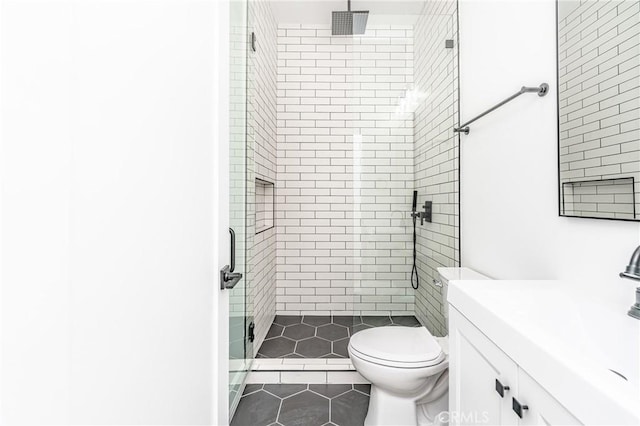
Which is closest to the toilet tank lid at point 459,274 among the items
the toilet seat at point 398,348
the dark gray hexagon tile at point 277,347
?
the toilet seat at point 398,348

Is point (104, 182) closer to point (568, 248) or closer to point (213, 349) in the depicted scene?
point (213, 349)

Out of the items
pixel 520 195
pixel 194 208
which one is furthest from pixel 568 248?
pixel 194 208

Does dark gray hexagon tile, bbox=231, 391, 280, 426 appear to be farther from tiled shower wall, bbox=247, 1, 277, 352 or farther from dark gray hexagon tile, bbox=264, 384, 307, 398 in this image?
tiled shower wall, bbox=247, 1, 277, 352

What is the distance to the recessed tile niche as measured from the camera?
265cm

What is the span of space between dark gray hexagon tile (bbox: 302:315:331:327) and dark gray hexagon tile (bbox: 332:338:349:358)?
1.33 feet

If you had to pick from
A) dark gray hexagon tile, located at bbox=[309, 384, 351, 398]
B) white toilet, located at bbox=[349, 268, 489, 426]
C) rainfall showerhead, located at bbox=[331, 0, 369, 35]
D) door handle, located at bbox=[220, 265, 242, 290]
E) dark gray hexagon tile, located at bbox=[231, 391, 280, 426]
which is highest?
rainfall showerhead, located at bbox=[331, 0, 369, 35]

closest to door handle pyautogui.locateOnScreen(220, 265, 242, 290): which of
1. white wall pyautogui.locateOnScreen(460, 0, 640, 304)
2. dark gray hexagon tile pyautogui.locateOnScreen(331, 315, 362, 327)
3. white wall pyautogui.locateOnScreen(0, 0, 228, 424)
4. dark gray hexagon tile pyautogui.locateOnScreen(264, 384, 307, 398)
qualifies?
white wall pyautogui.locateOnScreen(0, 0, 228, 424)

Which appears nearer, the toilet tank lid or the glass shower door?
the glass shower door

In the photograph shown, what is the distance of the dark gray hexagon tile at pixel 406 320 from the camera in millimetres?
2139

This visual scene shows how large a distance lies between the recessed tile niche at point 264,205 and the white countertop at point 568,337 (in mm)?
1895

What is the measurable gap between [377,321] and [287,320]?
1042mm

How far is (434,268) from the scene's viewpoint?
210 centimetres

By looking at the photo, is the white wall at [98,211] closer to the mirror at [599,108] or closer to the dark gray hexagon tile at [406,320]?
the mirror at [599,108]

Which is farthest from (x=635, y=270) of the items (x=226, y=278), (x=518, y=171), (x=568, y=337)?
(x=226, y=278)
